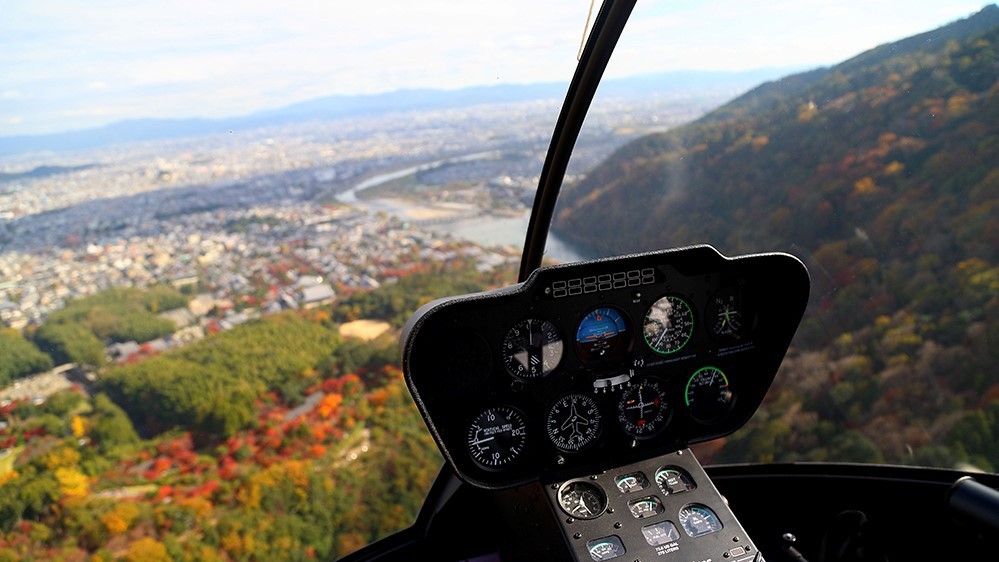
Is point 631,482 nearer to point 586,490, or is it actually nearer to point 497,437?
point 586,490

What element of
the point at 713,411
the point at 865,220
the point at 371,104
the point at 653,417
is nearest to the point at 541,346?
the point at 653,417

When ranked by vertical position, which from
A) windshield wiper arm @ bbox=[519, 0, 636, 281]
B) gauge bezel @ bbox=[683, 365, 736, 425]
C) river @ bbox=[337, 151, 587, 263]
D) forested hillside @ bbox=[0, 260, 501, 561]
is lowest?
forested hillside @ bbox=[0, 260, 501, 561]

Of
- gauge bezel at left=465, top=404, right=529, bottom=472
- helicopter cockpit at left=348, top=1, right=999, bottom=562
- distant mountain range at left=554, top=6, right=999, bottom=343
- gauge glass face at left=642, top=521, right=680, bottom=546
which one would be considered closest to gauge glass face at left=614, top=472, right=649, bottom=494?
helicopter cockpit at left=348, top=1, right=999, bottom=562

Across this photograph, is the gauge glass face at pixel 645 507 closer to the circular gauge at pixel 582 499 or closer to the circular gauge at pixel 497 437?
the circular gauge at pixel 582 499

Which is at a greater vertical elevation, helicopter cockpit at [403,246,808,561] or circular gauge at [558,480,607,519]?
helicopter cockpit at [403,246,808,561]

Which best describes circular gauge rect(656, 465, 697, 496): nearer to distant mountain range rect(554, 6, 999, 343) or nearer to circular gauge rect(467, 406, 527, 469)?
circular gauge rect(467, 406, 527, 469)

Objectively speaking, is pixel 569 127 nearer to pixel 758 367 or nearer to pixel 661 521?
pixel 758 367
